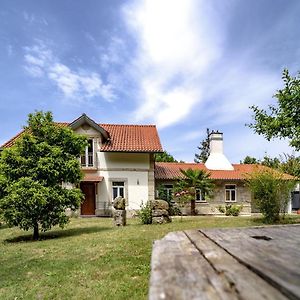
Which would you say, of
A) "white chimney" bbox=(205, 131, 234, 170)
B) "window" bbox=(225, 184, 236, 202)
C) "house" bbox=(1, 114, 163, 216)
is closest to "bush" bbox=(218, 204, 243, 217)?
"window" bbox=(225, 184, 236, 202)

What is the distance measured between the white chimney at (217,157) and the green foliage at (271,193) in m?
13.9

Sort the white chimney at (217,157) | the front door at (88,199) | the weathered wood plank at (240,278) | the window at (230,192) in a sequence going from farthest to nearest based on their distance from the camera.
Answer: the white chimney at (217,157), the window at (230,192), the front door at (88,199), the weathered wood plank at (240,278)

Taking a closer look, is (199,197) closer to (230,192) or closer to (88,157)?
(230,192)

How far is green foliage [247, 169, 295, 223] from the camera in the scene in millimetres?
15367

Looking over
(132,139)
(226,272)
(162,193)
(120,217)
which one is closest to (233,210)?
(162,193)

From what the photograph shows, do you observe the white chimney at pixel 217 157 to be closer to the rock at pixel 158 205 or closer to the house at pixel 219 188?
the house at pixel 219 188

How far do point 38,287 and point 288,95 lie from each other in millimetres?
13636

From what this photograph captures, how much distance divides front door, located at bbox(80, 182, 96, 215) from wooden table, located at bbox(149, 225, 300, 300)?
22.2m

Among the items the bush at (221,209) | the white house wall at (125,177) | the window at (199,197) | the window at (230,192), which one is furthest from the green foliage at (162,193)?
the window at (230,192)

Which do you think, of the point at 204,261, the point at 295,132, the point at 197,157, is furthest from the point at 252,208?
the point at 197,157

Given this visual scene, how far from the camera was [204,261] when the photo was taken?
5.28 feet

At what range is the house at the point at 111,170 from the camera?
23484 millimetres

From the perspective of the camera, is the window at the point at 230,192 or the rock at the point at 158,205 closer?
the rock at the point at 158,205

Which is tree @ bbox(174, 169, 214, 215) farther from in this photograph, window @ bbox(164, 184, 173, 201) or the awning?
the awning
